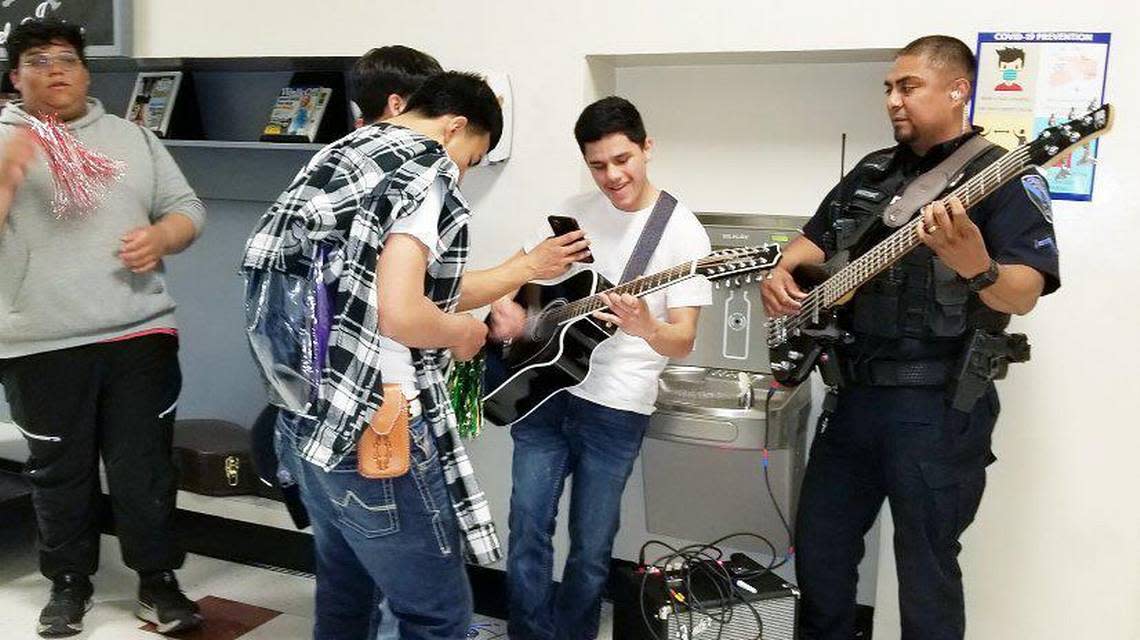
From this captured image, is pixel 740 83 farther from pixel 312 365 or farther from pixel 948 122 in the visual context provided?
pixel 312 365

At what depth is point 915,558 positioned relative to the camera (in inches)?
87.0

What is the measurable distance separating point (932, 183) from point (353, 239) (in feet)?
4.07

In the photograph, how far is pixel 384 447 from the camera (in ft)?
5.41

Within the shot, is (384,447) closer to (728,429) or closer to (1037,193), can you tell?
(728,429)

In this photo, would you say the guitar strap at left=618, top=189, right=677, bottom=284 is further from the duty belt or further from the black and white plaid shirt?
the black and white plaid shirt

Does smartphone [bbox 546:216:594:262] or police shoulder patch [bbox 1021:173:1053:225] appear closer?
police shoulder patch [bbox 1021:173:1053:225]

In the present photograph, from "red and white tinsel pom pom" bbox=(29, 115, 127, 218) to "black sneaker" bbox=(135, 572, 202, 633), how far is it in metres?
1.08

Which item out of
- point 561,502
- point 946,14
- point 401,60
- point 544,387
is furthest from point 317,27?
point 946,14

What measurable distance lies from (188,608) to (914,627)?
2.00m

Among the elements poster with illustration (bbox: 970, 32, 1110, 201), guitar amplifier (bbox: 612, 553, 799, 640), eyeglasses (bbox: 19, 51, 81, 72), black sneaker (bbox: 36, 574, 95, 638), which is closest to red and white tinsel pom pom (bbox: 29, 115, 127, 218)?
eyeglasses (bbox: 19, 51, 81, 72)

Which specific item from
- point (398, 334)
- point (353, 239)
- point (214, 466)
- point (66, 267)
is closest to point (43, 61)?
point (66, 267)

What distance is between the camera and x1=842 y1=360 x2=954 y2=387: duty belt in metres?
2.17

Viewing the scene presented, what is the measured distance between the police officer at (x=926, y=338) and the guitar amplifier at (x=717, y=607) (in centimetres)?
26

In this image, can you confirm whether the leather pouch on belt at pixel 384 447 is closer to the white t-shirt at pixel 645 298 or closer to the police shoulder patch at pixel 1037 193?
the white t-shirt at pixel 645 298
